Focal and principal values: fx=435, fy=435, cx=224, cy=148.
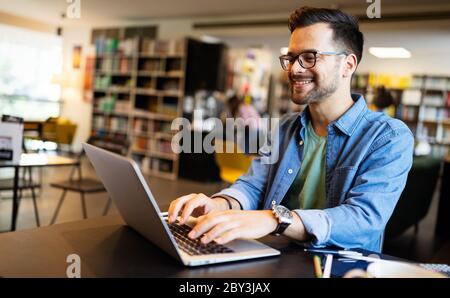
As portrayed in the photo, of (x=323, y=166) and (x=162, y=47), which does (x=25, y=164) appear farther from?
(x=162, y=47)

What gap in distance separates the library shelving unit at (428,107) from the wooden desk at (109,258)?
33.2 feet

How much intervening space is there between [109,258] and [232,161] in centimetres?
380

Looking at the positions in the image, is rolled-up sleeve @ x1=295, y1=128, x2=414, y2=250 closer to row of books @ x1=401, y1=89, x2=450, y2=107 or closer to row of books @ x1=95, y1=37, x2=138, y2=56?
row of books @ x1=95, y1=37, x2=138, y2=56

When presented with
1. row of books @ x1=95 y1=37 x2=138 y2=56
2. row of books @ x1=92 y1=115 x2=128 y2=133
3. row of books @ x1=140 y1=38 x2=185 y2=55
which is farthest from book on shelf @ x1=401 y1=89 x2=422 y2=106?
row of books @ x1=92 y1=115 x2=128 y2=133

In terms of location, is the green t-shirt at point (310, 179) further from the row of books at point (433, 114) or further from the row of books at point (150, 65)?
the row of books at point (433, 114)

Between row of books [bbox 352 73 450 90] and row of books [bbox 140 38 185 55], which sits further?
row of books [bbox 352 73 450 90]

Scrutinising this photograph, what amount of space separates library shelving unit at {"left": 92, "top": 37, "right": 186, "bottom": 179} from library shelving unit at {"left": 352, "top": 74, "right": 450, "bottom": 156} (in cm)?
490

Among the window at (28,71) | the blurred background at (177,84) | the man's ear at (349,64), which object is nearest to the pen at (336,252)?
the man's ear at (349,64)

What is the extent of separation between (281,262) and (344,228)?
0.24 metres

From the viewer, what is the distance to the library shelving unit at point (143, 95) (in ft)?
25.9

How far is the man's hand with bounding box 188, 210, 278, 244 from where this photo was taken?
0.95 metres

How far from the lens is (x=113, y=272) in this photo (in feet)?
2.78
